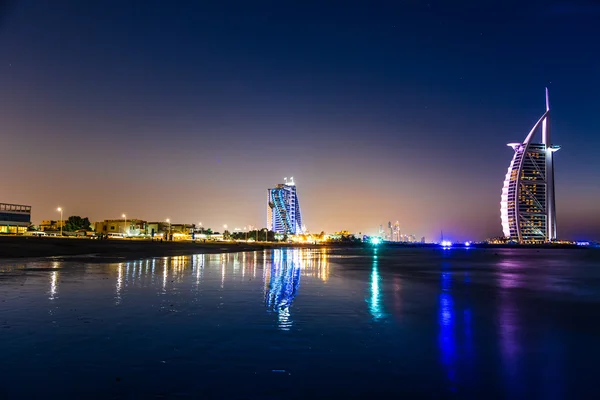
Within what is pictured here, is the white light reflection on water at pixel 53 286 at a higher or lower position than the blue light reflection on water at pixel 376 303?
higher

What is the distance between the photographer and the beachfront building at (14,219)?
124 meters

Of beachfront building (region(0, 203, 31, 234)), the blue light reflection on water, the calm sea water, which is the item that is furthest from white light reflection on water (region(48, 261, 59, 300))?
beachfront building (region(0, 203, 31, 234))

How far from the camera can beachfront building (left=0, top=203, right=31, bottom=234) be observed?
4893 inches

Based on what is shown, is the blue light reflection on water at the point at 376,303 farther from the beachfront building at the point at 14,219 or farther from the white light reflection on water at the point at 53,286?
the beachfront building at the point at 14,219

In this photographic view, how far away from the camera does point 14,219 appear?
425 feet

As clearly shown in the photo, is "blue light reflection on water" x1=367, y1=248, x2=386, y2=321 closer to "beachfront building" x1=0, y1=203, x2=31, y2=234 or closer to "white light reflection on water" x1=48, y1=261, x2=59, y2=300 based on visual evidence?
"white light reflection on water" x1=48, y1=261, x2=59, y2=300

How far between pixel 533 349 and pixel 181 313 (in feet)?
35.7

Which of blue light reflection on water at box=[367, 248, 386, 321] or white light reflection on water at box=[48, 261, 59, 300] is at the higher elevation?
white light reflection on water at box=[48, 261, 59, 300]

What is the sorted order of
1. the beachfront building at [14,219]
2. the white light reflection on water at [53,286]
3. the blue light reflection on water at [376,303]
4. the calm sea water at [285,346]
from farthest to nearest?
the beachfront building at [14,219]
the white light reflection on water at [53,286]
the blue light reflection on water at [376,303]
the calm sea water at [285,346]

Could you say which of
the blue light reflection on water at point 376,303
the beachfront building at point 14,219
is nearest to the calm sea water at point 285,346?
the blue light reflection on water at point 376,303

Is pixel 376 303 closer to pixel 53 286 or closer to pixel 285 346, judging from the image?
pixel 285 346

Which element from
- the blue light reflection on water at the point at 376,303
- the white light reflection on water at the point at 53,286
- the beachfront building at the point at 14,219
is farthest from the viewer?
the beachfront building at the point at 14,219

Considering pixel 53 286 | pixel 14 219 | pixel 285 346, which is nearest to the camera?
pixel 285 346

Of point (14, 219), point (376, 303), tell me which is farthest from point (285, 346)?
point (14, 219)
